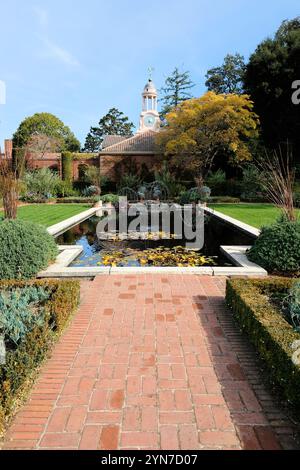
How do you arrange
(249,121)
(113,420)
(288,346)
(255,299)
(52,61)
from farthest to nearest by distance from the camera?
(249,121), (52,61), (255,299), (288,346), (113,420)

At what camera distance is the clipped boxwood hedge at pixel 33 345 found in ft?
6.74

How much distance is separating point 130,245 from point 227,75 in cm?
3349

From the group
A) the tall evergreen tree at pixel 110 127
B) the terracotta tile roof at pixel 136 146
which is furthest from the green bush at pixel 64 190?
the tall evergreen tree at pixel 110 127

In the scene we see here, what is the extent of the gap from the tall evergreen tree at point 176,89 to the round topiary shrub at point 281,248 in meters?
33.1

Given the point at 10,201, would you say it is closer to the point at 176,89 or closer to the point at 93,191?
the point at 93,191

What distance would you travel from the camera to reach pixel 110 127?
167 ft

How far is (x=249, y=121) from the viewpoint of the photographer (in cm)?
1733

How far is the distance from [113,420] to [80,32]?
8.55 meters

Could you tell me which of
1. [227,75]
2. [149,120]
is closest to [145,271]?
[149,120]

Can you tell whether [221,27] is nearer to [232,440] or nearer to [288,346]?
[288,346]

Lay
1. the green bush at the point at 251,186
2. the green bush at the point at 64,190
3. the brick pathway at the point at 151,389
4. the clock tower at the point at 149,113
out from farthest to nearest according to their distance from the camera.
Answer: the clock tower at the point at 149,113
the green bush at the point at 64,190
the green bush at the point at 251,186
the brick pathway at the point at 151,389

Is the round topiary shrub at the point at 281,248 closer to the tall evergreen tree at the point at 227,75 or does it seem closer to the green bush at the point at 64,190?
the green bush at the point at 64,190

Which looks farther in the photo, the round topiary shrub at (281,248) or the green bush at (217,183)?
the green bush at (217,183)

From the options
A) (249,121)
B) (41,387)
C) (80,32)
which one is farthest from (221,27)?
(249,121)
